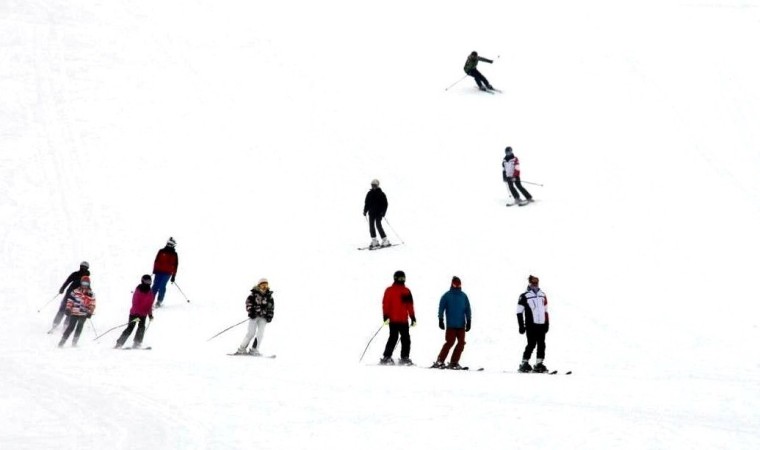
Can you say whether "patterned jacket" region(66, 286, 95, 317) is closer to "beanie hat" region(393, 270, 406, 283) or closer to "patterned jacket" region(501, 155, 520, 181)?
"beanie hat" region(393, 270, 406, 283)

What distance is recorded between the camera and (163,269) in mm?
18391

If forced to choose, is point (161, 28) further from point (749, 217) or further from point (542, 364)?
point (542, 364)

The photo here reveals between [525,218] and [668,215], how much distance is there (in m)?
3.09

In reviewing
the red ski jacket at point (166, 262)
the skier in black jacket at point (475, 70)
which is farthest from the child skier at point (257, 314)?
the skier in black jacket at point (475, 70)

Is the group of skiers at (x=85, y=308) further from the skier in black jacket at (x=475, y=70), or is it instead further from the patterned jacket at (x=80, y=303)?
the skier in black jacket at (x=475, y=70)

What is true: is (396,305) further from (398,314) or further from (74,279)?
(74,279)

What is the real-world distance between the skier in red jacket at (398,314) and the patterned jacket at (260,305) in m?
1.99

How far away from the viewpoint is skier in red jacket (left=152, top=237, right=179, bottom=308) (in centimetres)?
1834

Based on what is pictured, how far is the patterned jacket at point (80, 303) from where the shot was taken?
16.0 meters

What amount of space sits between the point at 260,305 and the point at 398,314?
231cm

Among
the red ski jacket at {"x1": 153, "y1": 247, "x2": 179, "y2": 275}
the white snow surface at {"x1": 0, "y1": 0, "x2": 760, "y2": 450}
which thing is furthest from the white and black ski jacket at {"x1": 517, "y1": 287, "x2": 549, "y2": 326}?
the red ski jacket at {"x1": 153, "y1": 247, "x2": 179, "y2": 275}

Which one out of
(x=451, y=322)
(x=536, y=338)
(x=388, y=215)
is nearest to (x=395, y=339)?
(x=451, y=322)

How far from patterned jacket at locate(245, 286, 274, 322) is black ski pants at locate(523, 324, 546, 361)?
13.1 ft

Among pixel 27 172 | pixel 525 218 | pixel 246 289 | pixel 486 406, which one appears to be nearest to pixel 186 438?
pixel 486 406
